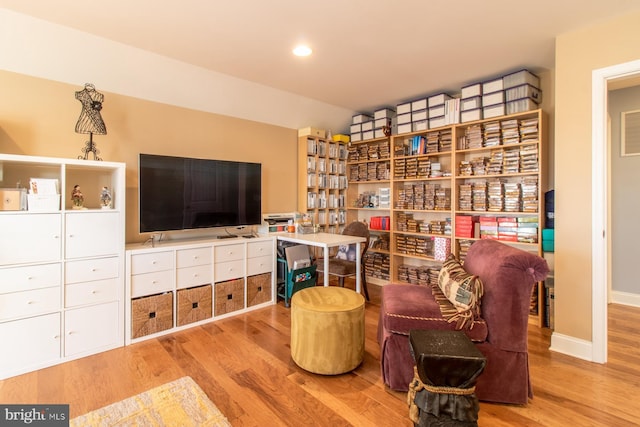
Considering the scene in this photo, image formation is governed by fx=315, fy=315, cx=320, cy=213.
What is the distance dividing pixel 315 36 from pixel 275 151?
1.65 meters

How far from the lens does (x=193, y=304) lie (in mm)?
2947

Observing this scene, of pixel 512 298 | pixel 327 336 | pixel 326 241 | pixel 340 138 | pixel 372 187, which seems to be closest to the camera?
pixel 512 298

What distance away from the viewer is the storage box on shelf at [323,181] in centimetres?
423

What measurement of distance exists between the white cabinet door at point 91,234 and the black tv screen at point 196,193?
0.30 m

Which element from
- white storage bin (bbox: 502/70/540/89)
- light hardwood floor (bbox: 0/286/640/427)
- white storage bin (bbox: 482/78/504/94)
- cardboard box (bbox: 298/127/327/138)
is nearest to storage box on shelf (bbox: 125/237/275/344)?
light hardwood floor (bbox: 0/286/640/427)

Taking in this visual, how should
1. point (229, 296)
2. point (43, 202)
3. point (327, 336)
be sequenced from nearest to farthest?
point (327, 336) → point (43, 202) → point (229, 296)

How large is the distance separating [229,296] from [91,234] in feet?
4.36

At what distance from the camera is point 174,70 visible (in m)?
3.14

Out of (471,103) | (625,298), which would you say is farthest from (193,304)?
(625,298)

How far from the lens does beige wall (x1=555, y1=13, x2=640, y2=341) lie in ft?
7.86

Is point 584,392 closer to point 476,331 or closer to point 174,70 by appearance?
point 476,331

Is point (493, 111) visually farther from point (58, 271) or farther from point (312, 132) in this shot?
point (58, 271)

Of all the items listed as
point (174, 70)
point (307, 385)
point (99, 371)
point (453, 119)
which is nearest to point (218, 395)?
point (307, 385)
